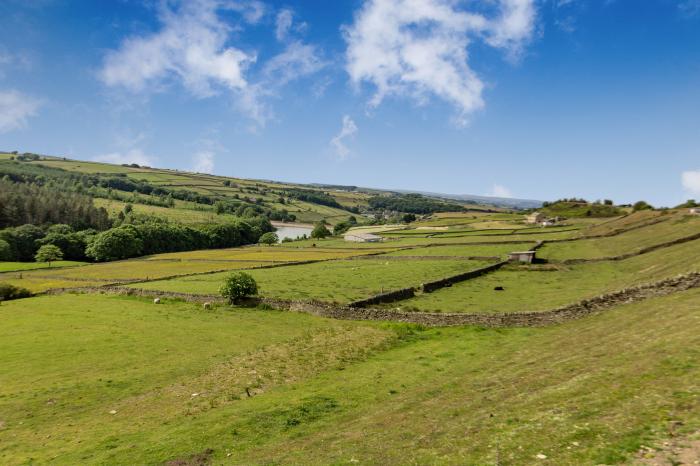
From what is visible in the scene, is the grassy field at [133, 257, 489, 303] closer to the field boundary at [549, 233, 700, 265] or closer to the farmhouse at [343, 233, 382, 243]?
the field boundary at [549, 233, 700, 265]

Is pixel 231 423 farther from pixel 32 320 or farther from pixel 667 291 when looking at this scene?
pixel 32 320

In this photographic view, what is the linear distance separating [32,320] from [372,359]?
3449 centimetres

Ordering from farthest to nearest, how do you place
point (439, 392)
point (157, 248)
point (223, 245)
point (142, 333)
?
point (223, 245) < point (157, 248) < point (142, 333) < point (439, 392)

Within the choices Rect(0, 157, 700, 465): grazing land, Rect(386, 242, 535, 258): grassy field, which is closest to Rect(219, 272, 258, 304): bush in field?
Rect(0, 157, 700, 465): grazing land

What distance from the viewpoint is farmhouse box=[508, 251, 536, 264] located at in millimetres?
64238

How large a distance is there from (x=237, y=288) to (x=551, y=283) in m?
35.8

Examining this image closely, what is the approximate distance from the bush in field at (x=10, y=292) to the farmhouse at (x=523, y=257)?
68.4m

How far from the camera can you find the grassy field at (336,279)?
50.3 m

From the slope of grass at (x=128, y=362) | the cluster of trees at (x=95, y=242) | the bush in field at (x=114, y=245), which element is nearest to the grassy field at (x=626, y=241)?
the slope of grass at (x=128, y=362)

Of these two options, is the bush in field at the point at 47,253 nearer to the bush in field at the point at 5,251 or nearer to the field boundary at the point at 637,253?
the bush in field at the point at 5,251

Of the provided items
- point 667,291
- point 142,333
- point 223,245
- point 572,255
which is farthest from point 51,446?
point 223,245

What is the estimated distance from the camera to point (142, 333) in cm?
3619

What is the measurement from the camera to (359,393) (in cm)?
2142

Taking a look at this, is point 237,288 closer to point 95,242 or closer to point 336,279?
point 336,279
